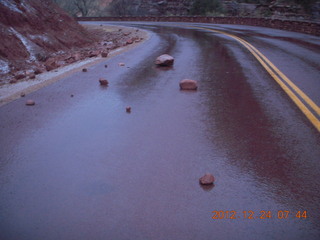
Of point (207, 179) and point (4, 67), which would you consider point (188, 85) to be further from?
point (4, 67)

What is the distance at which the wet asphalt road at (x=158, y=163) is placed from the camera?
297cm

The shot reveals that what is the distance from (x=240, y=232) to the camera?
9.37ft

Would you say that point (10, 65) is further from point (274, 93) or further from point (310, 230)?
point (310, 230)

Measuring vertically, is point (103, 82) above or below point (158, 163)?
below

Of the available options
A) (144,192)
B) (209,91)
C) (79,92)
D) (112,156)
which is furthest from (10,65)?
(144,192)

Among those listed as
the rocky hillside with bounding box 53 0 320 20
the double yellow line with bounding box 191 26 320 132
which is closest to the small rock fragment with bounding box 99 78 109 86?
the double yellow line with bounding box 191 26 320 132

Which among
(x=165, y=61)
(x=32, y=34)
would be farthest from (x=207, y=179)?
(x=32, y=34)

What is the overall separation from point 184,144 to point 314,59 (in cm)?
821

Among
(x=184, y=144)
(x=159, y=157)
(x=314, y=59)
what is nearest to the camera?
(x=159, y=157)

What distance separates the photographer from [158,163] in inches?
158
